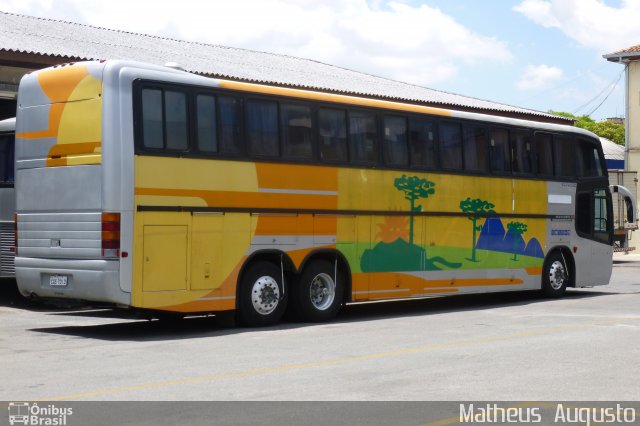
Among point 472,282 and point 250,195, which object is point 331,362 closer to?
point 250,195

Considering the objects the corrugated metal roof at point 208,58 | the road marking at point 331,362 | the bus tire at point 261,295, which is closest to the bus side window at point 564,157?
the road marking at point 331,362

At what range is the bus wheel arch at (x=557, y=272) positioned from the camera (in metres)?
21.6

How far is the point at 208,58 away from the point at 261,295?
18.2m

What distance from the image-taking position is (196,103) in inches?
581

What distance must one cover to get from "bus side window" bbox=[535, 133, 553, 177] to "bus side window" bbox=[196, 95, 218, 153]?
27.7ft

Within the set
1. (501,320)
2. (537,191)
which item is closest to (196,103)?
(501,320)

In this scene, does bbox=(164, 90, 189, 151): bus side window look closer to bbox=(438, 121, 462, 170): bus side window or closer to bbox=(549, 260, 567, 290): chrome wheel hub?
bbox=(438, 121, 462, 170): bus side window

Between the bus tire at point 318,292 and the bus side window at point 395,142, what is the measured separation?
7.22 feet

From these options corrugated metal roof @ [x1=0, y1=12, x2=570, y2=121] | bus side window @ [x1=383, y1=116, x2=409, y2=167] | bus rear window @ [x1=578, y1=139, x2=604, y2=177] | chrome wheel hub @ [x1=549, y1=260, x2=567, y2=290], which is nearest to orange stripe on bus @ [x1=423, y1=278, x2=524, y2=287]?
chrome wheel hub @ [x1=549, y1=260, x2=567, y2=290]

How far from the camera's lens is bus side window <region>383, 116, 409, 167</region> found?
697 inches

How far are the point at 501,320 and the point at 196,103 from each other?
588cm

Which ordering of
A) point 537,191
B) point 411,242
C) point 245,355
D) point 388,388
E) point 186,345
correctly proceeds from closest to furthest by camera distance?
point 388,388 < point 245,355 < point 186,345 < point 411,242 < point 537,191

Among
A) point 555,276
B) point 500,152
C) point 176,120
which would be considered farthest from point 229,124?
point 555,276
